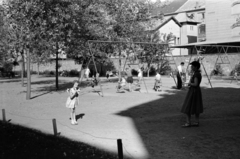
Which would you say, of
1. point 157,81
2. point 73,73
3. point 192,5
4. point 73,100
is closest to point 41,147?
point 73,100

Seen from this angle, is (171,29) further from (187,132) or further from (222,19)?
(187,132)

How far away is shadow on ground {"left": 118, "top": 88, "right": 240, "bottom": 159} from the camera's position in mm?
6879

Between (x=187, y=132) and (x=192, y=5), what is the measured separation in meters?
65.6

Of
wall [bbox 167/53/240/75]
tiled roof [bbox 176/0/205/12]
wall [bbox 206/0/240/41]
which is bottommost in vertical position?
wall [bbox 167/53/240/75]

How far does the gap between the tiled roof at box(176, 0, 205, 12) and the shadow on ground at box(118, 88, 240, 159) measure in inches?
2301

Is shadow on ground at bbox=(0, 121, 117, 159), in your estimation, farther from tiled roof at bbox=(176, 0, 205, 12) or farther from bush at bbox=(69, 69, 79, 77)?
tiled roof at bbox=(176, 0, 205, 12)

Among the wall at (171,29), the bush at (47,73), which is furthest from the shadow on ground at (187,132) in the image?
the bush at (47,73)

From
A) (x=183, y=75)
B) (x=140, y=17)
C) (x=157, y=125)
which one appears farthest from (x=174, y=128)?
(x=140, y=17)

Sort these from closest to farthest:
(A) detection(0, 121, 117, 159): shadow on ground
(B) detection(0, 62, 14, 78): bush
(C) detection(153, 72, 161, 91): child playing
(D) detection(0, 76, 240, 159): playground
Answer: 1. (A) detection(0, 121, 117, 159): shadow on ground
2. (D) detection(0, 76, 240, 159): playground
3. (C) detection(153, 72, 161, 91): child playing
4. (B) detection(0, 62, 14, 78): bush

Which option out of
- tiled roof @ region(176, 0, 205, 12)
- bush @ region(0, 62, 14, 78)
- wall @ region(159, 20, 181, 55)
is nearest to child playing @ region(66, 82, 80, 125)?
bush @ region(0, 62, 14, 78)

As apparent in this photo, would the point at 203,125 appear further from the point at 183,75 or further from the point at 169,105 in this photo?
the point at 183,75

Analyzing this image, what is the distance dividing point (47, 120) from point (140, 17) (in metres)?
17.7

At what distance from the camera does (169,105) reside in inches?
575

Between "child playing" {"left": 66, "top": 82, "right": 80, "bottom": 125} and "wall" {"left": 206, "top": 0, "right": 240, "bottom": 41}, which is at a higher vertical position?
"wall" {"left": 206, "top": 0, "right": 240, "bottom": 41}
